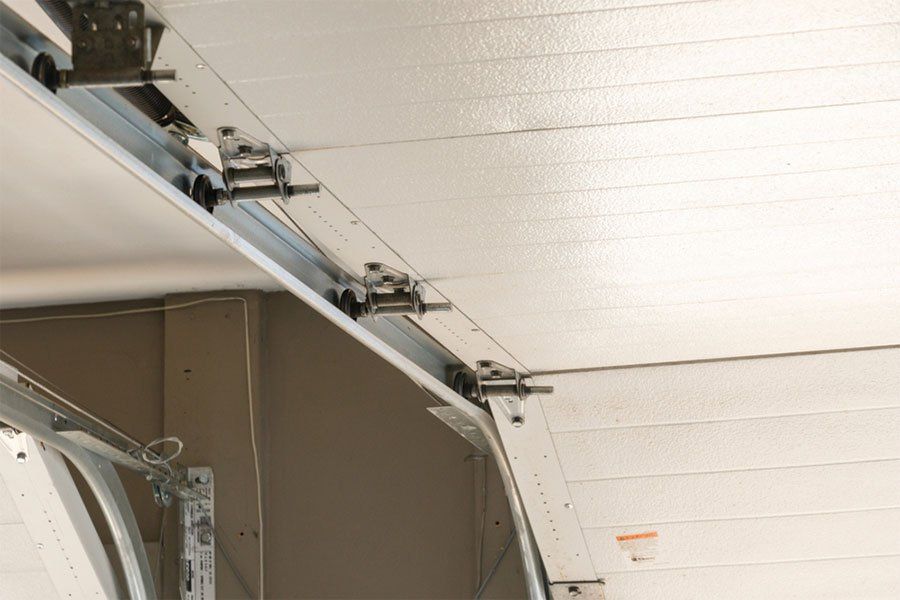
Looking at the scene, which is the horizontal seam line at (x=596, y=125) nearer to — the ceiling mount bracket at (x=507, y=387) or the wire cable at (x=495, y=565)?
the ceiling mount bracket at (x=507, y=387)

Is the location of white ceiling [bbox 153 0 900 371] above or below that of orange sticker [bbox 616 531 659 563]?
above

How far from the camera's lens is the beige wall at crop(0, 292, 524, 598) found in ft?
13.0

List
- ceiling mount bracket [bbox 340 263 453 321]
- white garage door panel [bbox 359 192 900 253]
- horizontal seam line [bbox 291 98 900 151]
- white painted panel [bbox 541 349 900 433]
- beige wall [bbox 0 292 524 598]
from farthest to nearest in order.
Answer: beige wall [bbox 0 292 524 598], white painted panel [bbox 541 349 900 433], ceiling mount bracket [bbox 340 263 453 321], white garage door panel [bbox 359 192 900 253], horizontal seam line [bbox 291 98 900 151]

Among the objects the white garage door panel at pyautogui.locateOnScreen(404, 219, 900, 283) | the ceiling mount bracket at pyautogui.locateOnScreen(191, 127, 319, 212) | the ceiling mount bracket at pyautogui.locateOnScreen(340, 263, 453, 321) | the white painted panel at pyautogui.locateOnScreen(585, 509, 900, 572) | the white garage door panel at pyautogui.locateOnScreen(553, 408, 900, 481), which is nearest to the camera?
the ceiling mount bracket at pyautogui.locateOnScreen(191, 127, 319, 212)

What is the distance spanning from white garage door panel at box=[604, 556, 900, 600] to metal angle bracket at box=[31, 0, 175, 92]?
7.45 feet

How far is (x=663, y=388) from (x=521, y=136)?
1270 mm

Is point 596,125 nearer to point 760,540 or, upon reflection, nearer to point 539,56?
point 539,56

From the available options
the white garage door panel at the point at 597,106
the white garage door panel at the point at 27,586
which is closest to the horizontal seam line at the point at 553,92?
the white garage door panel at the point at 597,106

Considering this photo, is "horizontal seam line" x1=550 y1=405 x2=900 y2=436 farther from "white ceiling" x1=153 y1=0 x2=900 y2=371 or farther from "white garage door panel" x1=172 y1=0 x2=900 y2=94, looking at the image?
"white garage door panel" x1=172 y1=0 x2=900 y2=94

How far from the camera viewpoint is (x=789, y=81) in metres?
1.45

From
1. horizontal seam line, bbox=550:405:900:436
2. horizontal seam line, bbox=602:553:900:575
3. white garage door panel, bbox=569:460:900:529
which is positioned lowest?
horizontal seam line, bbox=602:553:900:575

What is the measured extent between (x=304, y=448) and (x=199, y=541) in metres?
0.50

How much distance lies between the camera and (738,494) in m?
2.91

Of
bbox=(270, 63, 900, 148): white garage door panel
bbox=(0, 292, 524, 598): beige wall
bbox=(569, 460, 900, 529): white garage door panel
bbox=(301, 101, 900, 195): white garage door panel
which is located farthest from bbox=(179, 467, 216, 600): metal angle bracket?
bbox=(270, 63, 900, 148): white garage door panel
